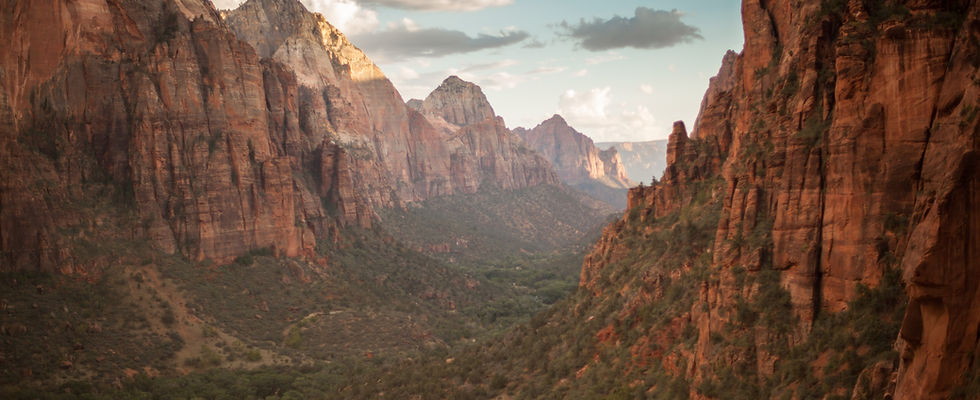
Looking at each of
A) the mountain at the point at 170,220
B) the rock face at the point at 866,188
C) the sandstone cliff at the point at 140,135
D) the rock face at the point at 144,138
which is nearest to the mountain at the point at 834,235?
the rock face at the point at 866,188

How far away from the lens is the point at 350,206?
122 metres

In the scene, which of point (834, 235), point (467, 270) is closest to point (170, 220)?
point (467, 270)

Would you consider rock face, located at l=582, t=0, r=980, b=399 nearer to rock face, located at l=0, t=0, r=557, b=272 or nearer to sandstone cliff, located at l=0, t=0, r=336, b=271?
rock face, located at l=0, t=0, r=557, b=272

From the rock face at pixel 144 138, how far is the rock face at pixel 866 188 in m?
67.9

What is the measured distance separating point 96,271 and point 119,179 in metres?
14.1

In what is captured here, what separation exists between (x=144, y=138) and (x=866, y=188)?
82391 mm

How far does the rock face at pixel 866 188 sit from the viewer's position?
616 inches

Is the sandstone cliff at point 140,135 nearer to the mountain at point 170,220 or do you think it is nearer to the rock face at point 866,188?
the mountain at point 170,220

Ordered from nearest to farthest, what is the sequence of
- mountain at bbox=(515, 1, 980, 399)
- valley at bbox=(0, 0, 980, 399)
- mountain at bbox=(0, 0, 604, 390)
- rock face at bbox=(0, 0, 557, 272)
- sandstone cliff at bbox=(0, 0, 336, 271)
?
mountain at bbox=(515, 1, 980, 399)
valley at bbox=(0, 0, 980, 399)
mountain at bbox=(0, 0, 604, 390)
sandstone cliff at bbox=(0, 0, 336, 271)
rock face at bbox=(0, 0, 557, 272)

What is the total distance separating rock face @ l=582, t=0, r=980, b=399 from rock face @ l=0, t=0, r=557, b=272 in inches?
2674

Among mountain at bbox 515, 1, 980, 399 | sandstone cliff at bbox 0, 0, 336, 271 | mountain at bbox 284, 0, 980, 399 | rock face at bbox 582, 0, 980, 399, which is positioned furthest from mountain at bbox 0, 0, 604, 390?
rock face at bbox 582, 0, 980, 399

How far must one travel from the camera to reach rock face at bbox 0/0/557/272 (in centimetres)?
7175

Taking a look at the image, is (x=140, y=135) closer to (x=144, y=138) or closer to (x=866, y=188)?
(x=144, y=138)

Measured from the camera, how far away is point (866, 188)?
77.6 feet
